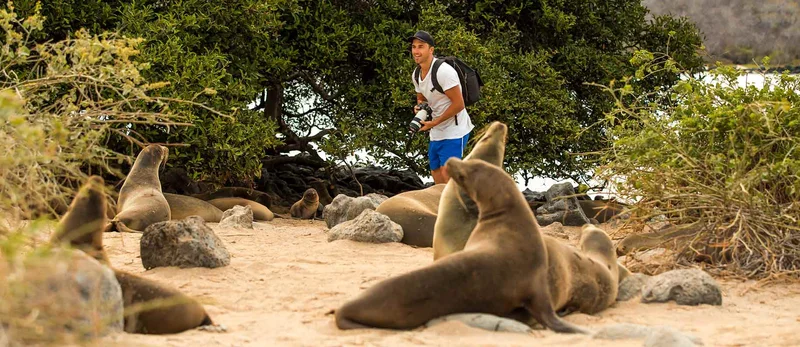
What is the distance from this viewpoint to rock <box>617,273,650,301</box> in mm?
6781

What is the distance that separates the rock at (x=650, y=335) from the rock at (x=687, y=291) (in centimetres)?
113

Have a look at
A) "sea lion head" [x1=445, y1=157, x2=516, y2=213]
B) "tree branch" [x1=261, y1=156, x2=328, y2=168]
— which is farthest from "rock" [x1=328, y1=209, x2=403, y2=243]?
"tree branch" [x1=261, y1=156, x2=328, y2=168]

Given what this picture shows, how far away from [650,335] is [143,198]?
599cm

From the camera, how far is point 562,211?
1312 cm

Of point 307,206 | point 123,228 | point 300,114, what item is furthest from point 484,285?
point 300,114

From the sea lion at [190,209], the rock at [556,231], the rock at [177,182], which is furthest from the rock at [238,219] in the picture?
the rock at [556,231]

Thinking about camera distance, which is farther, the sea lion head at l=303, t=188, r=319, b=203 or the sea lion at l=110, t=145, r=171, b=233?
the sea lion head at l=303, t=188, r=319, b=203

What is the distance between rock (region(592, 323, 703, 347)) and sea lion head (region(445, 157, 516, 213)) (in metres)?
0.97

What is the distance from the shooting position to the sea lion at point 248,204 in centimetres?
1200

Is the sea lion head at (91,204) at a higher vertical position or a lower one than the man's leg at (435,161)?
lower

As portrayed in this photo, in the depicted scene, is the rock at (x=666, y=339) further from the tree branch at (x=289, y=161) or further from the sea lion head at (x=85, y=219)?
the tree branch at (x=289, y=161)

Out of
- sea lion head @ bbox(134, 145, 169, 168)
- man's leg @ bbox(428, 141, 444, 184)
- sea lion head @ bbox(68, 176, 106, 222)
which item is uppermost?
man's leg @ bbox(428, 141, 444, 184)

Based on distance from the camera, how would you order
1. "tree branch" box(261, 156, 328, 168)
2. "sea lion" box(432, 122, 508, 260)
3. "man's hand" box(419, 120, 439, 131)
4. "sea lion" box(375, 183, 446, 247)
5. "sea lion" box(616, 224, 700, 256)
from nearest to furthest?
"sea lion" box(432, 122, 508, 260), "sea lion" box(616, 224, 700, 256), "sea lion" box(375, 183, 446, 247), "man's hand" box(419, 120, 439, 131), "tree branch" box(261, 156, 328, 168)

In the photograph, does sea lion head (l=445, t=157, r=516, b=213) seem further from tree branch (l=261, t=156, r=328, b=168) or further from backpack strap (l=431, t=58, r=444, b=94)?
Answer: tree branch (l=261, t=156, r=328, b=168)
